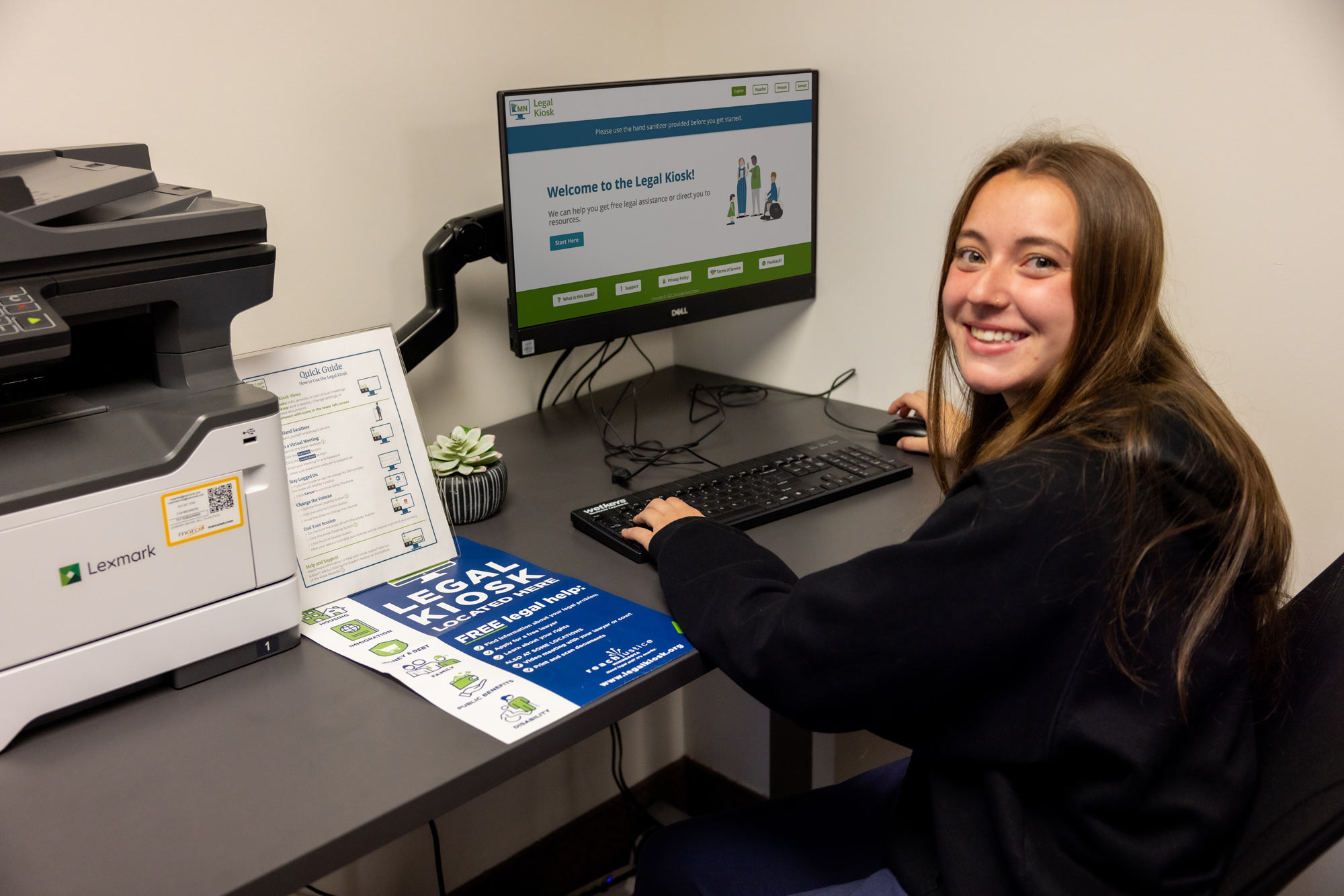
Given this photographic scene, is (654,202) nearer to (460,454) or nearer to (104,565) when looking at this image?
(460,454)

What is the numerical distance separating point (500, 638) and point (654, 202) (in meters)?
0.80

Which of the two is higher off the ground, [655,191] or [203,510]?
[655,191]

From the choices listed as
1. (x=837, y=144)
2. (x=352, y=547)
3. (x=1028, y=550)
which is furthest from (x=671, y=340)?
(x=1028, y=550)

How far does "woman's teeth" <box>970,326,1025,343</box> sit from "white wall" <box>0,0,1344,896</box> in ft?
1.67

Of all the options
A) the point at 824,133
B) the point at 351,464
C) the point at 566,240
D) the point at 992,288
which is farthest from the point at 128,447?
the point at 824,133

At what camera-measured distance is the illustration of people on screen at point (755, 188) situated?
5.68 feet

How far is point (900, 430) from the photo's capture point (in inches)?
64.9

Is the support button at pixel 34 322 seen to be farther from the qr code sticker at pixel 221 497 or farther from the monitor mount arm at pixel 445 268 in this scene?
the monitor mount arm at pixel 445 268

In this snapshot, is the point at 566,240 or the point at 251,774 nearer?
the point at 251,774

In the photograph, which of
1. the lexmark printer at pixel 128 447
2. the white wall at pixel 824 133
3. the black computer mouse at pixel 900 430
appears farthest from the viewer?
the black computer mouse at pixel 900 430

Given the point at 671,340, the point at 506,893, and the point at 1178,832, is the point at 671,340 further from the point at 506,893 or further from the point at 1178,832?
the point at 1178,832

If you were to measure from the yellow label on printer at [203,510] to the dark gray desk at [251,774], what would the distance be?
0.16 meters

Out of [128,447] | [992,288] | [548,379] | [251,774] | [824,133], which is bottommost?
[251,774]

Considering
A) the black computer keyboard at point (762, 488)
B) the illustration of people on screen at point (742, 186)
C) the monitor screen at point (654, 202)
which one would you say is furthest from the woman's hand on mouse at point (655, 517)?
the illustration of people on screen at point (742, 186)
